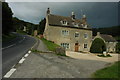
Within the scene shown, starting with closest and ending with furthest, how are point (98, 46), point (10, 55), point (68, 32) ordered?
point (10, 55) < point (98, 46) < point (68, 32)

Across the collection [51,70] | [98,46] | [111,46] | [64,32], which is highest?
[64,32]

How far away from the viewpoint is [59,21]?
4662 centimetres

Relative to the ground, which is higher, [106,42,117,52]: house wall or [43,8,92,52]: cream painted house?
[43,8,92,52]: cream painted house

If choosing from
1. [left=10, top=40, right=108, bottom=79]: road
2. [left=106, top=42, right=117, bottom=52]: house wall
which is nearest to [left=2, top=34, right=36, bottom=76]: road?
[left=10, top=40, right=108, bottom=79]: road

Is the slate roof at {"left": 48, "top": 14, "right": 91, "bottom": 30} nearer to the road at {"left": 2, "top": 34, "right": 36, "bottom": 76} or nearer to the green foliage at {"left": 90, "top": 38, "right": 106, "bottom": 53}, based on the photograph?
the green foliage at {"left": 90, "top": 38, "right": 106, "bottom": 53}

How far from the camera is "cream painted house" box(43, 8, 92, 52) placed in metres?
44.4

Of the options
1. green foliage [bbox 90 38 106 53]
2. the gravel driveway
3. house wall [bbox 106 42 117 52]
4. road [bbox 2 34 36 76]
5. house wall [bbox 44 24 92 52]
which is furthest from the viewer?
house wall [bbox 106 42 117 52]

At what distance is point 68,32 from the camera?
4650 cm

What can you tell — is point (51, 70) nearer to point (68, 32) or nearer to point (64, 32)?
point (64, 32)

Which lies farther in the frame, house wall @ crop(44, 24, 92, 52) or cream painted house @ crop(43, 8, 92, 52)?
cream painted house @ crop(43, 8, 92, 52)

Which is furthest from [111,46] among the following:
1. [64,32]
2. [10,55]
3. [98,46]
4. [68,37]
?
[10,55]

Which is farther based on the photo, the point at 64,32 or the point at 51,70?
the point at 64,32

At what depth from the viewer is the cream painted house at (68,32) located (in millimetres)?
44438

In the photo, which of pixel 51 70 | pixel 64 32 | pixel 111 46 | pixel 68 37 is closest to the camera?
pixel 51 70
